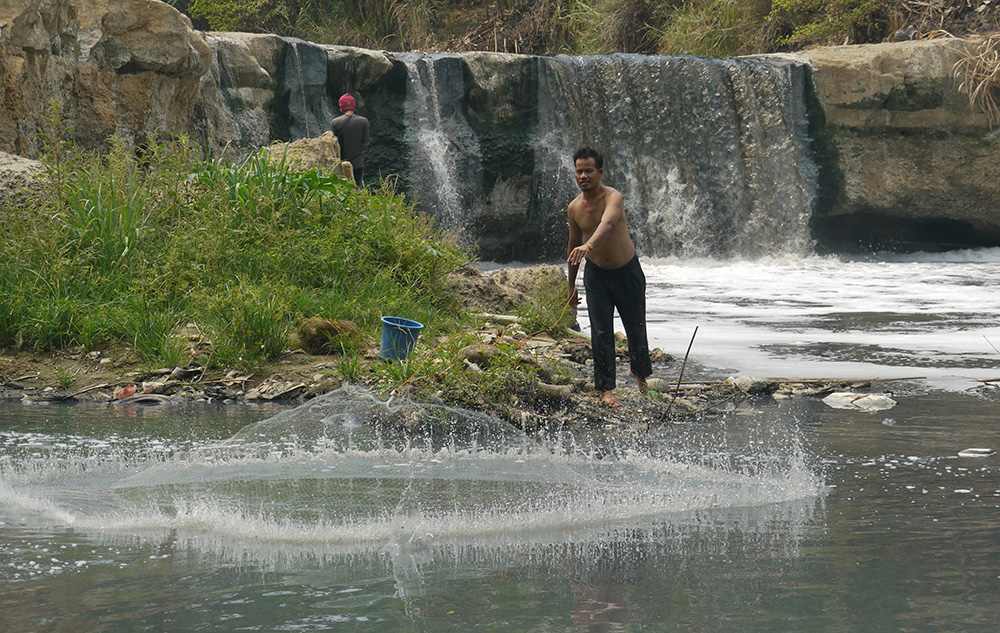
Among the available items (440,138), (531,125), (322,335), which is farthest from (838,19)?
(322,335)

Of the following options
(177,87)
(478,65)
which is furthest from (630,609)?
(478,65)

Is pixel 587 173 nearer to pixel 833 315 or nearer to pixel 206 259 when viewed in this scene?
pixel 206 259

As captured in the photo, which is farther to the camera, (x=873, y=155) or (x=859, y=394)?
(x=873, y=155)

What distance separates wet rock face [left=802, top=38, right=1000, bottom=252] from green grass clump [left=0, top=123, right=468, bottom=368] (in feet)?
35.9

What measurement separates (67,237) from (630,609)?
22.5ft

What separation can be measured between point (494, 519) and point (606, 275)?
2931mm

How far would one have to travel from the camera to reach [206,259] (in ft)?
29.6

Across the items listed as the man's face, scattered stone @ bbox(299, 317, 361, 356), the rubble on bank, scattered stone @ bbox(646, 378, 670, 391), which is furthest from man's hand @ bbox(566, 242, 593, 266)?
scattered stone @ bbox(299, 317, 361, 356)

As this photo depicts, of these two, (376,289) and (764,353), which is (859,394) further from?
(376,289)

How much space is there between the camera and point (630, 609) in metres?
3.35

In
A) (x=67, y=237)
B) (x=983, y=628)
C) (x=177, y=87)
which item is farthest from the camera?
(x=177, y=87)

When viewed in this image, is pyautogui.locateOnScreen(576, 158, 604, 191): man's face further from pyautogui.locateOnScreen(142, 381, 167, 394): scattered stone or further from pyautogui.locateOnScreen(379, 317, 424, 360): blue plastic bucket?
pyautogui.locateOnScreen(142, 381, 167, 394): scattered stone

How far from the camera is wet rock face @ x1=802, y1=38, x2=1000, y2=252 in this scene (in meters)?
18.6

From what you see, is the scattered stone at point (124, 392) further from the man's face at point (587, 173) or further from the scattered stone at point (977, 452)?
the scattered stone at point (977, 452)
